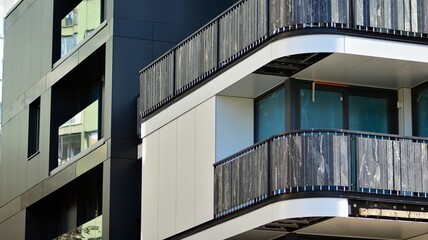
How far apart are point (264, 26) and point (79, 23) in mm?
12845

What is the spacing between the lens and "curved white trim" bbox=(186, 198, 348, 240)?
24.3 meters

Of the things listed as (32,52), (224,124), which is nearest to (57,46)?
(32,52)

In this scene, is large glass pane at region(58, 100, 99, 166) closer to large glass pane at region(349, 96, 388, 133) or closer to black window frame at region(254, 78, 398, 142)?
black window frame at region(254, 78, 398, 142)

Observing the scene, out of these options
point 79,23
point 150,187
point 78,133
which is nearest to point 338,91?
point 150,187

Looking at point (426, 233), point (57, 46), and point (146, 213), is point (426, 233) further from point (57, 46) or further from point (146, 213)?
point (57, 46)

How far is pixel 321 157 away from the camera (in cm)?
2453

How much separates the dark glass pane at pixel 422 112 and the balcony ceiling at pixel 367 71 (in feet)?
0.92

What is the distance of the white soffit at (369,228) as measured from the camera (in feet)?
81.7

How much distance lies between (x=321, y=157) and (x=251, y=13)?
380cm

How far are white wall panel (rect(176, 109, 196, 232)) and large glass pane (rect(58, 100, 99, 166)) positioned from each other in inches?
263

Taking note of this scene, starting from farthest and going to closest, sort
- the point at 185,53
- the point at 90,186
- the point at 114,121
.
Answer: the point at 90,186 < the point at 114,121 < the point at 185,53

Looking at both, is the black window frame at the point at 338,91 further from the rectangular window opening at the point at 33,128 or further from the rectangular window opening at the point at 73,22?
the rectangular window opening at the point at 33,128

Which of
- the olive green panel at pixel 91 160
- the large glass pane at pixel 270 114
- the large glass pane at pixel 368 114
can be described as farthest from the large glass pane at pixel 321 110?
the olive green panel at pixel 91 160

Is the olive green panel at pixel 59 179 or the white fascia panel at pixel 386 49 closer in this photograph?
the white fascia panel at pixel 386 49
